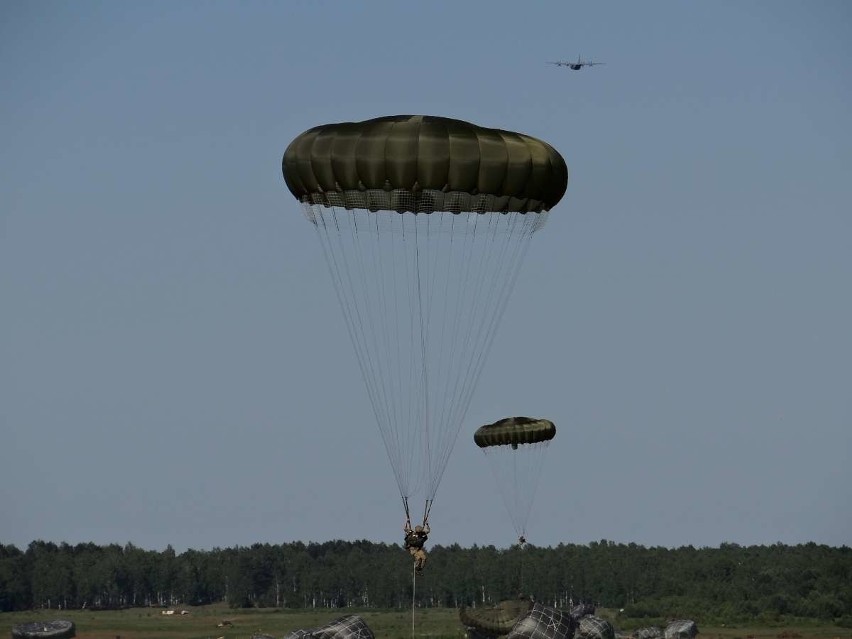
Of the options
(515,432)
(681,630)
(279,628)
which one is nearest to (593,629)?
(515,432)

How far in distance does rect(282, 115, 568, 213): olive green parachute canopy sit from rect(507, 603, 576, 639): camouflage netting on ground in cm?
2582

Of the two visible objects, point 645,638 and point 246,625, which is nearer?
point 645,638

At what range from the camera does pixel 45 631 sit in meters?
139

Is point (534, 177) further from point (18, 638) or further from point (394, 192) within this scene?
point (18, 638)

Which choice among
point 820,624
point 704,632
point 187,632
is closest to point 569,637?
point 704,632

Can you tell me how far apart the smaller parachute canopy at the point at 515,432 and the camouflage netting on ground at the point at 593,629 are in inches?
373

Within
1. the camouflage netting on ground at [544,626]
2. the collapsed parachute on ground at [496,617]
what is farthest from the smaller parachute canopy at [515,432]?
the camouflage netting on ground at [544,626]

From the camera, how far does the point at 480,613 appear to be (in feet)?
348

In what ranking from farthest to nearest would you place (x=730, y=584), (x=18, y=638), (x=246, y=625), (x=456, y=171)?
1. (x=730, y=584)
2. (x=246, y=625)
3. (x=18, y=638)
4. (x=456, y=171)

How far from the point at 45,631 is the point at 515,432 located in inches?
2061

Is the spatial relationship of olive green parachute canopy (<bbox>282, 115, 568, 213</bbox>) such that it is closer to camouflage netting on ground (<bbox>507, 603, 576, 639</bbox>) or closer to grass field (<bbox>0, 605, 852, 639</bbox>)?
camouflage netting on ground (<bbox>507, 603, 576, 639</bbox>)

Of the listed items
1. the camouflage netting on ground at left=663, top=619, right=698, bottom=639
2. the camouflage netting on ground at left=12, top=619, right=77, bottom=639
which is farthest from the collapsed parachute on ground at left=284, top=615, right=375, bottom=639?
the camouflage netting on ground at left=12, top=619, right=77, bottom=639

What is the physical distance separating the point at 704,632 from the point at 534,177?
3446 inches

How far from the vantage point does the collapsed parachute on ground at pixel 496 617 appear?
101 metres
